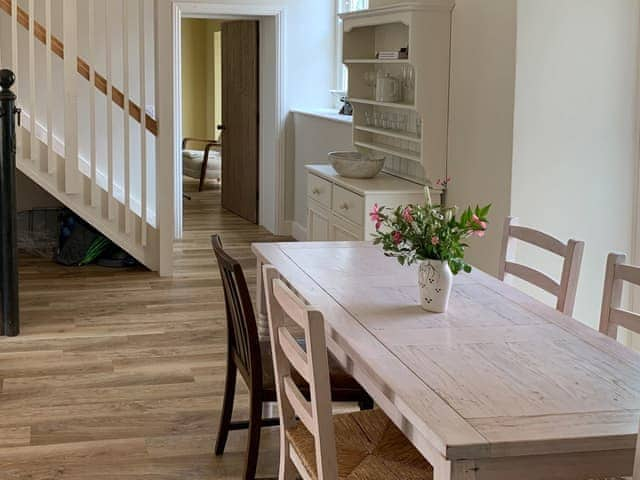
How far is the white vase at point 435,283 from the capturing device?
8.95 feet

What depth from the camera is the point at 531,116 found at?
4.40 meters

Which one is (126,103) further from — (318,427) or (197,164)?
(197,164)

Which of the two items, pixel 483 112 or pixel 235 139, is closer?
pixel 483 112

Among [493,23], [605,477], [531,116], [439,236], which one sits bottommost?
[605,477]

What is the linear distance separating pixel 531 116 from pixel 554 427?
8.94 feet

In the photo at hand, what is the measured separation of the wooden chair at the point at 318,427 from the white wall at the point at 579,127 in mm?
2037

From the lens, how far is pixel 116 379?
4516mm

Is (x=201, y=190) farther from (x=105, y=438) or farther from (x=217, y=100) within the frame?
(x=105, y=438)

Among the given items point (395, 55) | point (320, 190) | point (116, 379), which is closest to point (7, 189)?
point (116, 379)

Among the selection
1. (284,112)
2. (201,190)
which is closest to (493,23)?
(284,112)

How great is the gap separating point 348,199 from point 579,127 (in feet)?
4.71

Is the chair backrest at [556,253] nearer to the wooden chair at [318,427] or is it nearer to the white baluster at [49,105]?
the wooden chair at [318,427]

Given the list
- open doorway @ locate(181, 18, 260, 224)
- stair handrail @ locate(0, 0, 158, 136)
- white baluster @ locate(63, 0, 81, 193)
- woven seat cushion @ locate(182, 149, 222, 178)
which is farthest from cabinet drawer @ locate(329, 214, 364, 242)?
woven seat cushion @ locate(182, 149, 222, 178)

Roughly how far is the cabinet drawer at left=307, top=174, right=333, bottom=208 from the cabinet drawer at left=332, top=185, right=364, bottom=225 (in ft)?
0.49
